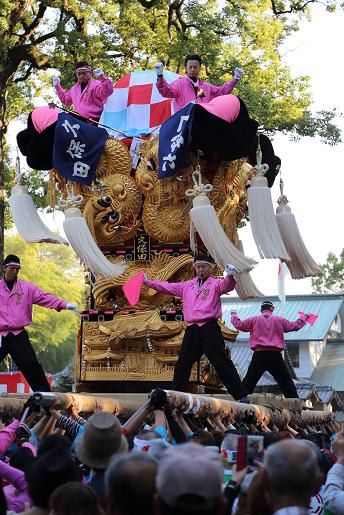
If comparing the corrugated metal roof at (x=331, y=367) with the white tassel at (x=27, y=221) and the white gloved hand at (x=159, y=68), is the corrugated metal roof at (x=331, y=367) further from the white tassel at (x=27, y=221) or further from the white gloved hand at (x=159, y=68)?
the white gloved hand at (x=159, y=68)

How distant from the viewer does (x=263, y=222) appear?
10.9 meters

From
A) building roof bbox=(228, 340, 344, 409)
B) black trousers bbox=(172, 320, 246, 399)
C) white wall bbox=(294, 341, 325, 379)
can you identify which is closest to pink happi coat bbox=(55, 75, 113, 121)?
black trousers bbox=(172, 320, 246, 399)

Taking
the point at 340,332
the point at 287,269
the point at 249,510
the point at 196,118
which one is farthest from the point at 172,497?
the point at 340,332

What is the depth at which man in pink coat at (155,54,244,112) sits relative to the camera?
11367 millimetres

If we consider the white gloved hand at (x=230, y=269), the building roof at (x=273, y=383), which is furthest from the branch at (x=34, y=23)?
the building roof at (x=273, y=383)

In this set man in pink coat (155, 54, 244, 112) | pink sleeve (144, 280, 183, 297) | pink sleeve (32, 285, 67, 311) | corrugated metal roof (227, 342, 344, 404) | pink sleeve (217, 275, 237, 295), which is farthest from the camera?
corrugated metal roof (227, 342, 344, 404)

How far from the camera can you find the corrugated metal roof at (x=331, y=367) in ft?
127

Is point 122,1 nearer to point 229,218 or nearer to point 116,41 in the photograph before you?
point 116,41

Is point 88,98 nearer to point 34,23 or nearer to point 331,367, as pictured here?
point 34,23

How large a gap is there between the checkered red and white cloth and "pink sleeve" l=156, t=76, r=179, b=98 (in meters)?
0.33

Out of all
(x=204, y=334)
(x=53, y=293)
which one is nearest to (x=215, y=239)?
(x=204, y=334)

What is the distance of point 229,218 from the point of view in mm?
11609

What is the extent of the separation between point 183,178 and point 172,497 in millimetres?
7943

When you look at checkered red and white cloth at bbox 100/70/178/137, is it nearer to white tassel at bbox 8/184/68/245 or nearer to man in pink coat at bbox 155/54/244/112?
man in pink coat at bbox 155/54/244/112
